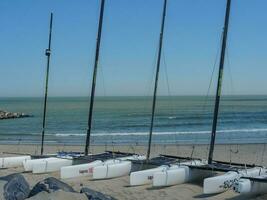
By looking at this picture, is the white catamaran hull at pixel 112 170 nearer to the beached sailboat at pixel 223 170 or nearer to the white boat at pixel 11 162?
the beached sailboat at pixel 223 170

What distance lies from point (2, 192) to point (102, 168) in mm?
7773

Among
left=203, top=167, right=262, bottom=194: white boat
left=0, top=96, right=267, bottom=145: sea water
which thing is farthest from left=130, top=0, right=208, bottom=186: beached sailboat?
left=0, top=96, right=267, bottom=145: sea water

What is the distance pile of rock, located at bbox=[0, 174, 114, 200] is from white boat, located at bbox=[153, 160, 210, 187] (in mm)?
5602

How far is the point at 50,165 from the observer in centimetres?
2095

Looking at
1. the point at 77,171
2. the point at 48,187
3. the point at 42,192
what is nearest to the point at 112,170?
the point at 77,171

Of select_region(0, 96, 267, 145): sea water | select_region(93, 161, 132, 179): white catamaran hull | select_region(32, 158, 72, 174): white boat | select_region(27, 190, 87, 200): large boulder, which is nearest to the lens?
select_region(27, 190, 87, 200): large boulder

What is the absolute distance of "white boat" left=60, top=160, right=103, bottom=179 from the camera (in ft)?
63.4

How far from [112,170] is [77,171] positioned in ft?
4.67

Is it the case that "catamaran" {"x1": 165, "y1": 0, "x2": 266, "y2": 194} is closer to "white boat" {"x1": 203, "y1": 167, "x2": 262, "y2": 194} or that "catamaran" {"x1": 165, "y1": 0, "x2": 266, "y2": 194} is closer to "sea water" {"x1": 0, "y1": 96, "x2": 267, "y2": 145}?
"white boat" {"x1": 203, "y1": 167, "x2": 262, "y2": 194}

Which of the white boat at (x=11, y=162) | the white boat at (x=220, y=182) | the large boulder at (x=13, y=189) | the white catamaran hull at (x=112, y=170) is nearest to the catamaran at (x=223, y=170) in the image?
the white boat at (x=220, y=182)

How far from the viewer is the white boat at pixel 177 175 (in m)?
17.5

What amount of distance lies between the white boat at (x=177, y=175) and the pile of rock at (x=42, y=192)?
18.4ft

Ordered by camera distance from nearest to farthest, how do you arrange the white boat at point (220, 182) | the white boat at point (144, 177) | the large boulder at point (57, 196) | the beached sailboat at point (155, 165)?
the large boulder at point (57, 196) < the white boat at point (220, 182) < the white boat at point (144, 177) < the beached sailboat at point (155, 165)

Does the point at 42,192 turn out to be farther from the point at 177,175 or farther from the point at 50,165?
the point at 50,165
